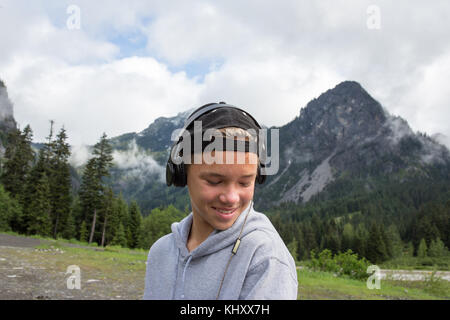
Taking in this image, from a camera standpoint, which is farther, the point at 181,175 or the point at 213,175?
the point at 181,175

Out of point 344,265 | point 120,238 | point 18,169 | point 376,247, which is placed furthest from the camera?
point 376,247

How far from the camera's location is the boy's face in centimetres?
154

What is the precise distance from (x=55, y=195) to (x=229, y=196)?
4937cm

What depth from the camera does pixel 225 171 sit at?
5.01 ft

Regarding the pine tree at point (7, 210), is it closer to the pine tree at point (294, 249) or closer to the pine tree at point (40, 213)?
the pine tree at point (40, 213)

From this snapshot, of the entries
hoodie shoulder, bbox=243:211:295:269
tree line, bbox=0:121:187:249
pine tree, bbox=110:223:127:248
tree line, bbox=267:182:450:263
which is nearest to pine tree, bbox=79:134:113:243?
tree line, bbox=0:121:187:249

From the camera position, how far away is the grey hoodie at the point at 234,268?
56.5 inches

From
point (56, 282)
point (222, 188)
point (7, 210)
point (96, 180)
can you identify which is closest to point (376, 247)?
point (96, 180)

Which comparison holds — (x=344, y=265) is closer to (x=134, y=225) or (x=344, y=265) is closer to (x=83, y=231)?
(x=83, y=231)

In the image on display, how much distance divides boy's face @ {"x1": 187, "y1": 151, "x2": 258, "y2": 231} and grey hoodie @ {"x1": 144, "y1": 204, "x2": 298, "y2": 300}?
0.07m

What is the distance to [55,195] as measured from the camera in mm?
44750
